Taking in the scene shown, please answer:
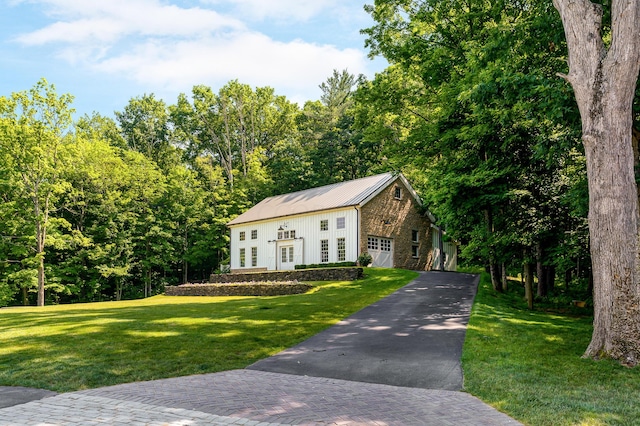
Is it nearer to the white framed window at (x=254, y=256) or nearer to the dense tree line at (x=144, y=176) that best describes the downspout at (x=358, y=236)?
the dense tree line at (x=144, y=176)

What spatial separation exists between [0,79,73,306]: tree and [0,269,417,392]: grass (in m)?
16.9

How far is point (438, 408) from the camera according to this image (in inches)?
248

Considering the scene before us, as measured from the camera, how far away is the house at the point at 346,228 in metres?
30.0

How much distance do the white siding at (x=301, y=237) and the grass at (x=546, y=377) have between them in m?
17.6

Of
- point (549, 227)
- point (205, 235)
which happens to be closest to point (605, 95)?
point (549, 227)

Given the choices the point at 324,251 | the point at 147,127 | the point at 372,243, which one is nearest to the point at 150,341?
the point at 372,243

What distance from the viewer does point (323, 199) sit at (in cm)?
3319

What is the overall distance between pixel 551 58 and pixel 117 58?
14160mm

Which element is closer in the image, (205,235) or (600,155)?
(600,155)

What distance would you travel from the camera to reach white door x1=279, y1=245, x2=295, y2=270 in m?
33.4

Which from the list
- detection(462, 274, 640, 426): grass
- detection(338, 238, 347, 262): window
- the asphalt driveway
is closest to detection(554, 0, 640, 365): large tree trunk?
detection(462, 274, 640, 426): grass

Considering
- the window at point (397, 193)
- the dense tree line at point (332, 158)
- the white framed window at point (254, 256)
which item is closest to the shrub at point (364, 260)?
the dense tree line at point (332, 158)

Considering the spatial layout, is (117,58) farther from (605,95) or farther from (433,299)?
(605,95)

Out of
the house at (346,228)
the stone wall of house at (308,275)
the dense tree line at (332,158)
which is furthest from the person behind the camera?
the house at (346,228)
